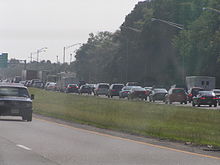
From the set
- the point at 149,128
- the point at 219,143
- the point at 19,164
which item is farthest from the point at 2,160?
the point at 149,128

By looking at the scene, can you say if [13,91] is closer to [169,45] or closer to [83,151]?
[83,151]

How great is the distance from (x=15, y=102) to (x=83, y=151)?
12.3m

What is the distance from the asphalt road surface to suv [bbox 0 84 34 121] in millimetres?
5664

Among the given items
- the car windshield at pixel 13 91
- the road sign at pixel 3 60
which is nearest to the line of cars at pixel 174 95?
the car windshield at pixel 13 91

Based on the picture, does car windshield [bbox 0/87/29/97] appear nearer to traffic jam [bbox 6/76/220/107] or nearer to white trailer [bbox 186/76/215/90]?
traffic jam [bbox 6/76/220/107]

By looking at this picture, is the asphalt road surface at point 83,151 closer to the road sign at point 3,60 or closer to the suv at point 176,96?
A: the suv at point 176,96

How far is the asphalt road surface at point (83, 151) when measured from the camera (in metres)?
14.6

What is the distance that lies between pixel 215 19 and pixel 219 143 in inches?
3090

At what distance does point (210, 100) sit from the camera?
2157 inches

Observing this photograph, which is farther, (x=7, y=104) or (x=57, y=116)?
(x=57, y=116)

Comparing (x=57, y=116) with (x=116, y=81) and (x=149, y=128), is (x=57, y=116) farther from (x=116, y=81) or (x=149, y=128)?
(x=116, y=81)

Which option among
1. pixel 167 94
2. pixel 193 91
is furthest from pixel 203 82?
pixel 167 94

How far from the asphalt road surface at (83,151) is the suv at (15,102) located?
566cm

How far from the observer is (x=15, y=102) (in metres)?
28.5
